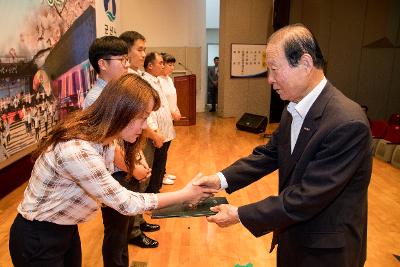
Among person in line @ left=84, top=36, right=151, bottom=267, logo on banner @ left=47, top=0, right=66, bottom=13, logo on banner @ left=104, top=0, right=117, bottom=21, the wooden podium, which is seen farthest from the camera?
the wooden podium

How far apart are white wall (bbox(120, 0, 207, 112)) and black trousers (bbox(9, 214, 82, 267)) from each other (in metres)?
7.19

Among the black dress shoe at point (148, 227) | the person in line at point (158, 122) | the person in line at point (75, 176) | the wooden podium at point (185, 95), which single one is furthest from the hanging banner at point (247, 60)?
the person in line at point (75, 176)

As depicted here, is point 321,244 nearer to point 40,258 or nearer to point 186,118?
point 40,258

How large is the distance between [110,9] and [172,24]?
3.03m

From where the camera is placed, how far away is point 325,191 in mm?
1113

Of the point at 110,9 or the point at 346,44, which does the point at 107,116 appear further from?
the point at 346,44

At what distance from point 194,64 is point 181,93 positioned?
163 cm

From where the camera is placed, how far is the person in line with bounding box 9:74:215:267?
1.14 metres

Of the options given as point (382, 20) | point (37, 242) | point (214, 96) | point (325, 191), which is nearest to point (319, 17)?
point (382, 20)

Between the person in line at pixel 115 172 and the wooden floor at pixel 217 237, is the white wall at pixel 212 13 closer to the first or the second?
the wooden floor at pixel 217 237

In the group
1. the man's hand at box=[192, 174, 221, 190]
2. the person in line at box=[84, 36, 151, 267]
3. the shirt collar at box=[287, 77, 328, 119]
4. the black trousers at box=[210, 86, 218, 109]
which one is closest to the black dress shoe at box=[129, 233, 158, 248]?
the person in line at box=[84, 36, 151, 267]

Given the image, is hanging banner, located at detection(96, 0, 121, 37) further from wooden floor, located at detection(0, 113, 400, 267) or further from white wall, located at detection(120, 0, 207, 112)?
wooden floor, located at detection(0, 113, 400, 267)

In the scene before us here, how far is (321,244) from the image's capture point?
1.18 m

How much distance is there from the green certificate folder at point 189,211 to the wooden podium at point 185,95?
5493 mm
